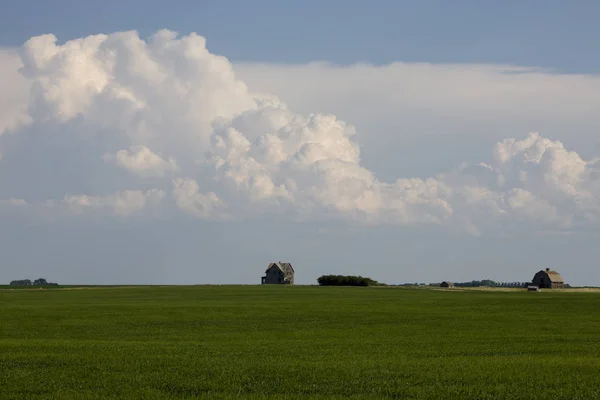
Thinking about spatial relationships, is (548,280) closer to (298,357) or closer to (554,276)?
(554,276)

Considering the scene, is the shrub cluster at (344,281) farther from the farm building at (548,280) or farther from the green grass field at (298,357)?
the green grass field at (298,357)

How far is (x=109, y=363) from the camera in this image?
3050 centimetres

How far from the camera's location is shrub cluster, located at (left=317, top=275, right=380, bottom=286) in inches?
6708

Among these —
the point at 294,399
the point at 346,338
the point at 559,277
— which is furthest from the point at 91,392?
the point at 559,277

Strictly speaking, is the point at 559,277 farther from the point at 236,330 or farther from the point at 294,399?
the point at 294,399

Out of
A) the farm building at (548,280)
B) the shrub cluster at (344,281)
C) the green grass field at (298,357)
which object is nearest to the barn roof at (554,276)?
the farm building at (548,280)

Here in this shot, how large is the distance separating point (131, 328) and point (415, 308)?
3142cm

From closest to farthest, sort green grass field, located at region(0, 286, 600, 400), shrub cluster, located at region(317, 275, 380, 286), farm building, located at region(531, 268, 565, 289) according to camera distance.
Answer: green grass field, located at region(0, 286, 600, 400), shrub cluster, located at region(317, 275, 380, 286), farm building, located at region(531, 268, 565, 289)

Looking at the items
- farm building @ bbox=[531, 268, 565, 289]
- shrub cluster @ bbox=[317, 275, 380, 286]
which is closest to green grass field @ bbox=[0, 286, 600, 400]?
shrub cluster @ bbox=[317, 275, 380, 286]

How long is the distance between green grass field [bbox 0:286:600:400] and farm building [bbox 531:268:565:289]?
133615mm

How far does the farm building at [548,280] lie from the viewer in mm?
187875

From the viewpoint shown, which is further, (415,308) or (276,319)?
(415,308)

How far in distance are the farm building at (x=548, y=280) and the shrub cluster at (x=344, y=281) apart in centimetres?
4495

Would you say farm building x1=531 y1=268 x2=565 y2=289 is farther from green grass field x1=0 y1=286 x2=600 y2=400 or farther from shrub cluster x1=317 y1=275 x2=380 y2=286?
green grass field x1=0 y1=286 x2=600 y2=400
